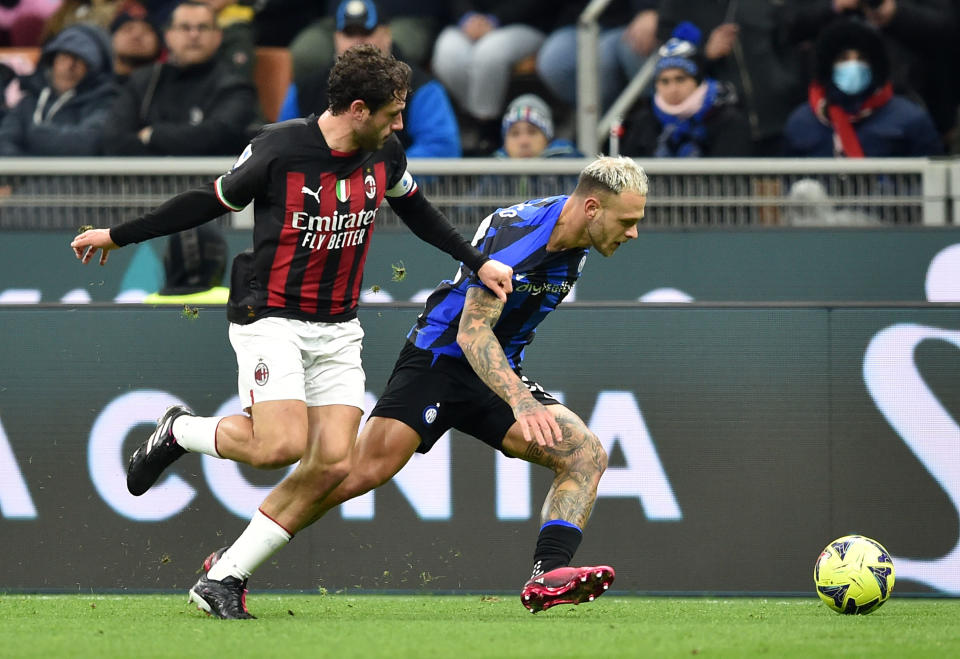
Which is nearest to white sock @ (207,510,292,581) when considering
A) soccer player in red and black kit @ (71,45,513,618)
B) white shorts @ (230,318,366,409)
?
soccer player in red and black kit @ (71,45,513,618)

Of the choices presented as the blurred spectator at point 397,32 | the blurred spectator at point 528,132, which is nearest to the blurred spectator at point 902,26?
the blurred spectator at point 528,132

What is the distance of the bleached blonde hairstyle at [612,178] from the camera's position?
627cm

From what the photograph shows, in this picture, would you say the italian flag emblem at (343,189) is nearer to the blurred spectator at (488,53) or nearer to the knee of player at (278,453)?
the knee of player at (278,453)

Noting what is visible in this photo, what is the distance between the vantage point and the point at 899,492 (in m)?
7.75

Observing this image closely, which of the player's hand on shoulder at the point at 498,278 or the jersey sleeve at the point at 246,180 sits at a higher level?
the jersey sleeve at the point at 246,180

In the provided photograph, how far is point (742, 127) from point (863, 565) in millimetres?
4818

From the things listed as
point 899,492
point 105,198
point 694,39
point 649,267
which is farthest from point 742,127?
point 105,198

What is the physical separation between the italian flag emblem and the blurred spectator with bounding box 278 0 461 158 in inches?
167

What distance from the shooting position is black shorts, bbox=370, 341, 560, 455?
6664 millimetres

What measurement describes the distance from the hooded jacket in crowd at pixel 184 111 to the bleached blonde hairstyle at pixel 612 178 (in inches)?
197

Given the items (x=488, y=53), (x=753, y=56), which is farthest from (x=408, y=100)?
(x=753, y=56)

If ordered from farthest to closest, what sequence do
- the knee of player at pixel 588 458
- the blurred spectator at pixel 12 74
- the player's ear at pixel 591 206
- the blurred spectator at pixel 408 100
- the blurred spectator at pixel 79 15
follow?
the blurred spectator at pixel 79 15 → the blurred spectator at pixel 12 74 → the blurred spectator at pixel 408 100 → the knee of player at pixel 588 458 → the player's ear at pixel 591 206

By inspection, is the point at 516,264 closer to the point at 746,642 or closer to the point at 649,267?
the point at 746,642

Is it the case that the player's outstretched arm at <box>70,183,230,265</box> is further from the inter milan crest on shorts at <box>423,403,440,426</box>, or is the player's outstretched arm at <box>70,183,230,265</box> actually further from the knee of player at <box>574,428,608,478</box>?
the knee of player at <box>574,428,608,478</box>
